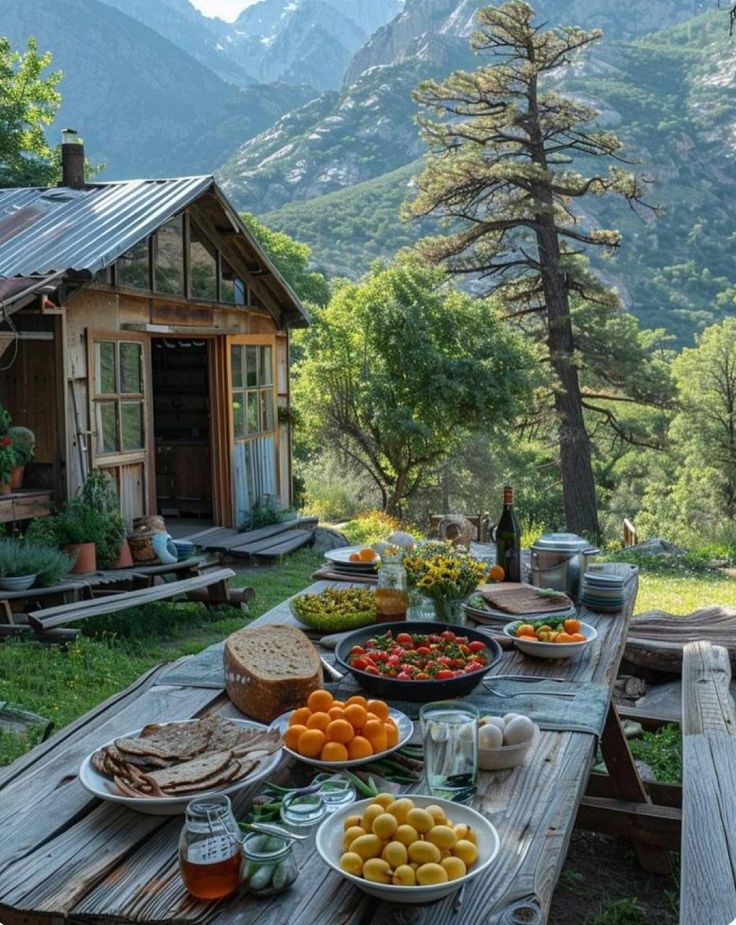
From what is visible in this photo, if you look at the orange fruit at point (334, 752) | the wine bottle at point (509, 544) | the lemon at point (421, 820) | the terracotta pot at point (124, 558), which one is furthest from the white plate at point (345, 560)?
the terracotta pot at point (124, 558)

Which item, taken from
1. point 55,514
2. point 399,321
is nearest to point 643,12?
point 399,321

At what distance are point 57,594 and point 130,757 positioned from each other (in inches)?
233

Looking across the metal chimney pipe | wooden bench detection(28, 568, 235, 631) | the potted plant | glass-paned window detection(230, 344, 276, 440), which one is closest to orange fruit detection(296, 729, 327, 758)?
wooden bench detection(28, 568, 235, 631)

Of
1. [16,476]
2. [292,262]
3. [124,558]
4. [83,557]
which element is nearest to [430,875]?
[83,557]

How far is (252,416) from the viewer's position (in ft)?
41.1

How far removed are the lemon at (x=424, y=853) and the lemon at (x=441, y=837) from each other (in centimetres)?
3

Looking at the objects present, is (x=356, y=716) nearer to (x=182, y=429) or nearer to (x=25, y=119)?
(x=182, y=429)

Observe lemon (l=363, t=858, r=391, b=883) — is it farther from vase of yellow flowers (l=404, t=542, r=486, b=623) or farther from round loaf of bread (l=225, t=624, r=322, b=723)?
vase of yellow flowers (l=404, t=542, r=486, b=623)

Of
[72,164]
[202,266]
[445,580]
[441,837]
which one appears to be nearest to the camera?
[441,837]

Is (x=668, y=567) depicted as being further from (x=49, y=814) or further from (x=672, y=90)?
(x=672, y=90)

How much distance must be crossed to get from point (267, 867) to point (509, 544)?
2.77 metres

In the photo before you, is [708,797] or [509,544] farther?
[509,544]

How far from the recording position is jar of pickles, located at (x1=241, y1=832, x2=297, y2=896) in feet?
6.03

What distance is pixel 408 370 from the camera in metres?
18.3
